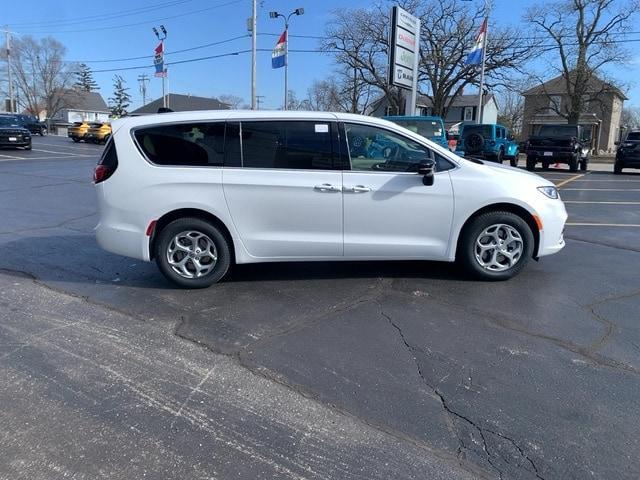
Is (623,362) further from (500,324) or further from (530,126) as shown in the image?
(530,126)

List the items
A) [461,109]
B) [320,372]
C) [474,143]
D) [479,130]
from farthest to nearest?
[461,109] < [479,130] < [474,143] < [320,372]

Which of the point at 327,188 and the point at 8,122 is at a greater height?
the point at 8,122

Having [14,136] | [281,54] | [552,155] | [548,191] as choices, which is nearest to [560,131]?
[552,155]

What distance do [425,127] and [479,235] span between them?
11.1 metres

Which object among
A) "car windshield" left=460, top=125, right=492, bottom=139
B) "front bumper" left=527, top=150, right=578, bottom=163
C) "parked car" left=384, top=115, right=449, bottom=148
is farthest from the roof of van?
"front bumper" left=527, top=150, right=578, bottom=163

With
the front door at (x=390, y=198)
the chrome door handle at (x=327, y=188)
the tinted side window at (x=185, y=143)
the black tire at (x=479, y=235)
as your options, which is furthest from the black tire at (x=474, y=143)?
the tinted side window at (x=185, y=143)

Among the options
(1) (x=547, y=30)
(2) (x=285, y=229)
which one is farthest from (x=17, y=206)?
(1) (x=547, y=30)

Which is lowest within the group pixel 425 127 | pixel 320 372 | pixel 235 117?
pixel 320 372

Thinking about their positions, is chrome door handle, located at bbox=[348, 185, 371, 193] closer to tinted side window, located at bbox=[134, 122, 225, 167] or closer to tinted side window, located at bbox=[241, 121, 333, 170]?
tinted side window, located at bbox=[241, 121, 333, 170]

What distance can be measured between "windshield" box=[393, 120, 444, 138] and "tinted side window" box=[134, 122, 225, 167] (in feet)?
37.3

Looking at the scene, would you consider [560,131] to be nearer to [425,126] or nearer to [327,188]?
[425,126]

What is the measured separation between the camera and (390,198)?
5.15m

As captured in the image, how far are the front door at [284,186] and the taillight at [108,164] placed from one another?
110 centimetres

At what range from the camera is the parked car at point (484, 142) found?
75.5 feet
